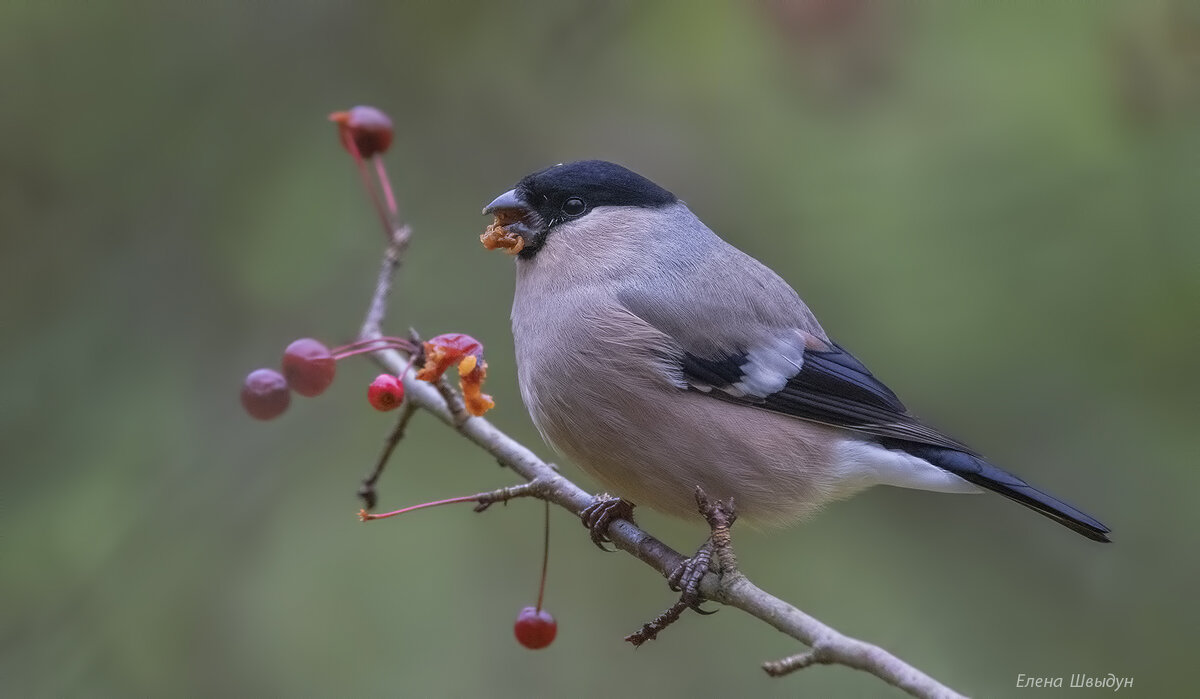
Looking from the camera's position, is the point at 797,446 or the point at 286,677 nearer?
the point at 797,446

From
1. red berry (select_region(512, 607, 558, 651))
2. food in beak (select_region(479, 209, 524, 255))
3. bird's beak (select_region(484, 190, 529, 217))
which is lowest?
red berry (select_region(512, 607, 558, 651))

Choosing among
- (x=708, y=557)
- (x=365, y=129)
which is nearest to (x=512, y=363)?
(x=365, y=129)

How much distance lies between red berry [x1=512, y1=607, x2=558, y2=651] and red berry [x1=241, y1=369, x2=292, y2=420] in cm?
75

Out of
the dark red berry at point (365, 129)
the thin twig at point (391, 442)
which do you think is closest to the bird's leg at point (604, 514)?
the thin twig at point (391, 442)

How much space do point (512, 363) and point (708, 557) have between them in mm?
1763

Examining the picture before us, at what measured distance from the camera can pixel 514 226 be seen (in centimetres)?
271

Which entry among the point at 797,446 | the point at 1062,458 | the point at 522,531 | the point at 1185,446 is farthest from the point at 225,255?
the point at 1185,446

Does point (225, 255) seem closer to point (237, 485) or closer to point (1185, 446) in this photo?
point (237, 485)

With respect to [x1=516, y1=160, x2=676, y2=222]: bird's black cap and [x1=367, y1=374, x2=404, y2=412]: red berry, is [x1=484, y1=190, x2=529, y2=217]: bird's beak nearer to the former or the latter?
[x1=516, y1=160, x2=676, y2=222]: bird's black cap

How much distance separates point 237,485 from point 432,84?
1646 millimetres

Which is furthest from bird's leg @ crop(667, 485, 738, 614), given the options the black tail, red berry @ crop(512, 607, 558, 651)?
the black tail

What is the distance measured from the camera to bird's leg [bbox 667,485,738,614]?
1861 millimetres

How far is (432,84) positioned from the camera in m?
3.86

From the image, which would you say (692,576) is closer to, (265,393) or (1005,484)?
(1005,484)
